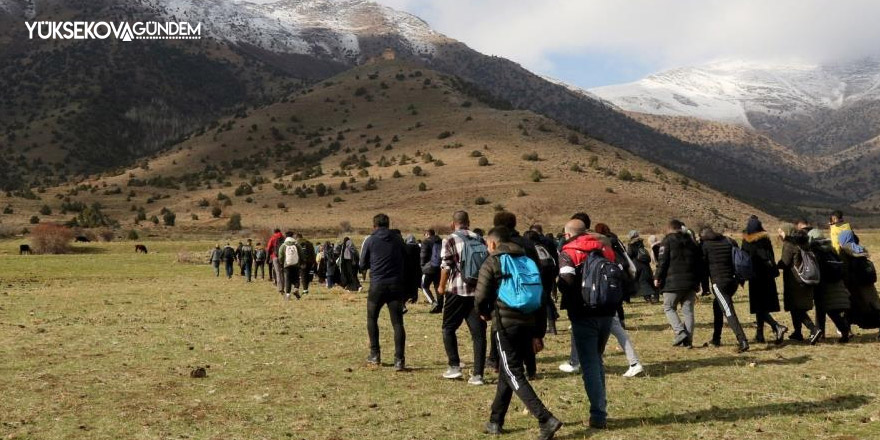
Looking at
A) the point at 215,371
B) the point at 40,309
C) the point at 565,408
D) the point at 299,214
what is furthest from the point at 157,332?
the point at 299,214

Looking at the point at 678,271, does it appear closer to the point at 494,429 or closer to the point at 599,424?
the point at 599,424

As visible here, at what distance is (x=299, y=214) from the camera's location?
79812 mm

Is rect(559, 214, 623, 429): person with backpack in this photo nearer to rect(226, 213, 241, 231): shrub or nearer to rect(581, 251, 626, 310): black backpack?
rect(581, 251, 626, 310): black backpack

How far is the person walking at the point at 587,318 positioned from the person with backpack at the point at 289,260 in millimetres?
15684

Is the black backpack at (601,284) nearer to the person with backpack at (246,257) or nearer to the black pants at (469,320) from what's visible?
the black pants at (469,320)

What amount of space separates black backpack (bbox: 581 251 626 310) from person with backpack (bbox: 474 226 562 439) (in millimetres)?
552

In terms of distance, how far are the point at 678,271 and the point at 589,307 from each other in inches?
208

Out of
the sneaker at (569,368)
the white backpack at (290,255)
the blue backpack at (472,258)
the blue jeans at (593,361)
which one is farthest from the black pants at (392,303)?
the white backpack at (290,255)

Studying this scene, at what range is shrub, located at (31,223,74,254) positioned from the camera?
5500 centimetres

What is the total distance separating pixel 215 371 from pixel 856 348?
1020cm

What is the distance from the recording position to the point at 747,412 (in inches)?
324

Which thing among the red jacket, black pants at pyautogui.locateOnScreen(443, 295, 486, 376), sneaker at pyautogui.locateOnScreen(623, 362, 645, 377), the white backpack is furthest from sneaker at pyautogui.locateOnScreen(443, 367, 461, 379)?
the red jacket

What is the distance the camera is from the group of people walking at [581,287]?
7.30 meters

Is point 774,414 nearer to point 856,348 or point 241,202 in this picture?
point 856,348
